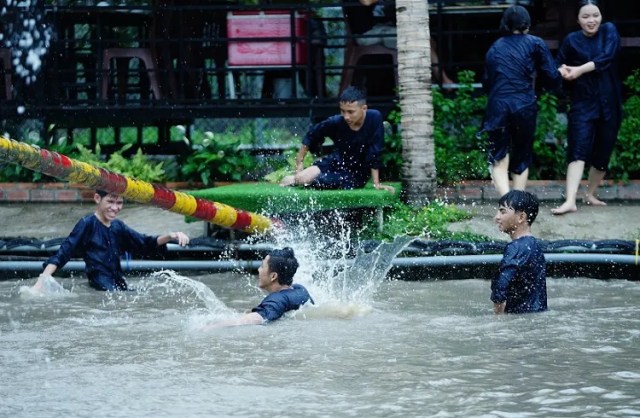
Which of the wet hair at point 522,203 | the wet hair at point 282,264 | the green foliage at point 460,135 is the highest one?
the green foliage at point 460,135

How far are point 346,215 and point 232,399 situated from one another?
5356 millimetres

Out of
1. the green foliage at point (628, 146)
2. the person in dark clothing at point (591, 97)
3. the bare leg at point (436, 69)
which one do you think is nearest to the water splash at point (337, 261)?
the person in dark clothing at point (591, 97)

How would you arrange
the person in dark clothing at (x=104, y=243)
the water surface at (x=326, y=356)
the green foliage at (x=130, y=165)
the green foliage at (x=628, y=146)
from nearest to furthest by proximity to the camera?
the water surface at (x=326, y=356)
the person in dark clothing at (x=104, y=243)
the green foliage at (x=628, y=146)
the green foliage at (x=130, y=165)

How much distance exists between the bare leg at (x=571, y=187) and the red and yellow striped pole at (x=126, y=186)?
2791mm

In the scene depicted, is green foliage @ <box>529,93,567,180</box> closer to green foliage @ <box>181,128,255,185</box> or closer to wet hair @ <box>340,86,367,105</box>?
wet hair @ <box>340,86,367,105</box>

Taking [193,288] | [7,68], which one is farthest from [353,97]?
[7,68]

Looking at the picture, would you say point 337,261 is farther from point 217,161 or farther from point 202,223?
point 217,161

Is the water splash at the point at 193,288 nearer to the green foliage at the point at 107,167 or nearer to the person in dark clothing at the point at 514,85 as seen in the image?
the green foliage at the point at 107,167

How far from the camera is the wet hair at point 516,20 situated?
1223cm

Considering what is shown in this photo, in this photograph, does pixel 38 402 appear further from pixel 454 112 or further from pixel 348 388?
pixel 454 112

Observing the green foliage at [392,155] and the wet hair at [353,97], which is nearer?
the wet hair at [353,97]

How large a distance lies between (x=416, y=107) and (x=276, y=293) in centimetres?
402

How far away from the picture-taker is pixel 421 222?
12.1m

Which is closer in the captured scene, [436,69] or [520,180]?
[520,180]
